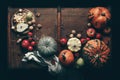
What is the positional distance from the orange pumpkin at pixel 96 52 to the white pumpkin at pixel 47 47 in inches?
24.4

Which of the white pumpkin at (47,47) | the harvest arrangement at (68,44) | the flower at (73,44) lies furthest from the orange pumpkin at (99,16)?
the white pumpkin at (47,47)

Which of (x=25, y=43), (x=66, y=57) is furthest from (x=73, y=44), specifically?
(x=25, y=43)

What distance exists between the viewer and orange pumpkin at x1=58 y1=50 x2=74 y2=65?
A: 24.0 feet

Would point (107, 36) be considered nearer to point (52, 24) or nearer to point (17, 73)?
point (52, 24)

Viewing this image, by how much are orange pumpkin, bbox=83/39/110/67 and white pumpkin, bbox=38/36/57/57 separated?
62cm

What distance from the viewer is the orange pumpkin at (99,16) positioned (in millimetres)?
7336

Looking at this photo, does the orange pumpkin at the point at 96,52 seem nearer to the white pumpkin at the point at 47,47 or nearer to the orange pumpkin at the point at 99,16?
the orange pumpkin at the point at 99,16

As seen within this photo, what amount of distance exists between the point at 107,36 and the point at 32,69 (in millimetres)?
1664

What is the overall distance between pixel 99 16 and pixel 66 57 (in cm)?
104

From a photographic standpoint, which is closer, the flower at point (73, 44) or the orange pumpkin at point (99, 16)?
the orange pumpkin at point (99, 16)

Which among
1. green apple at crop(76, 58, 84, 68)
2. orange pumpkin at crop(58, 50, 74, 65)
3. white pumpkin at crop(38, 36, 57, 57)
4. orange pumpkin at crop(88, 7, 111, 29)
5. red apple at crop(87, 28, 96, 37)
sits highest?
→ orange pumpkin at crop(88, 7, 111, 29)

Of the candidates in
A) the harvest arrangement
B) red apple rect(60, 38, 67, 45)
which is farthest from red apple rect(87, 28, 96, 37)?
red apple rect(60, 38, 67, 45)

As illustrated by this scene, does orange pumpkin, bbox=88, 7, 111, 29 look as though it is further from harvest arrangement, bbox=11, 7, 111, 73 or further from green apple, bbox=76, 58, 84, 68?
green apple, bbox=76, 58, 84, 68

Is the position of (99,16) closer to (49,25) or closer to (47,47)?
(49,25)
